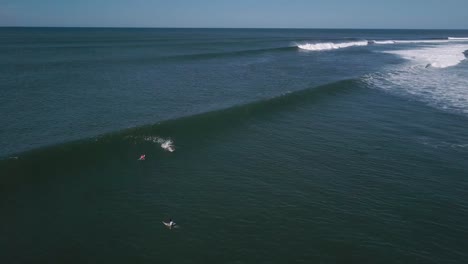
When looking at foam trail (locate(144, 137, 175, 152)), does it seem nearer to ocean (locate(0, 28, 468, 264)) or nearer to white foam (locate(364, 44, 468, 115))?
ocean (locate(0, 28, 468, 264))

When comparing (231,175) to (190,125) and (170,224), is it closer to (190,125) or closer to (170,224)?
(170,224)

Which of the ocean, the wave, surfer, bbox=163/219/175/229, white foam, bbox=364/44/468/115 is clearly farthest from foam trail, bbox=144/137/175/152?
white foam, bbox=364/44/468/115

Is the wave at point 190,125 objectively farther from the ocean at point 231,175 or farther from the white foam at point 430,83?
the white foam at point 430,83

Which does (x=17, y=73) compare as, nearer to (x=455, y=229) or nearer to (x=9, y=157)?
(x=9, y=157)

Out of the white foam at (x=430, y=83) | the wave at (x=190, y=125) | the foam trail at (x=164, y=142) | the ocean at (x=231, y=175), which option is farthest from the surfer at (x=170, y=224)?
the white foam at (x=430, y=83)

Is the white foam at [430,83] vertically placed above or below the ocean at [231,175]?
above

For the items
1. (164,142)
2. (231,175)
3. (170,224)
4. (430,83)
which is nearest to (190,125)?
(164,142)

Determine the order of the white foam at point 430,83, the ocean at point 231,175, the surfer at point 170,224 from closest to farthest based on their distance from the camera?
the ocean at point 231,175
the surfer at point 170,224
the white foam at point 430,83

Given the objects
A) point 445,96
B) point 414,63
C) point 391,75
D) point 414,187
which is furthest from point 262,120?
point 414,63
